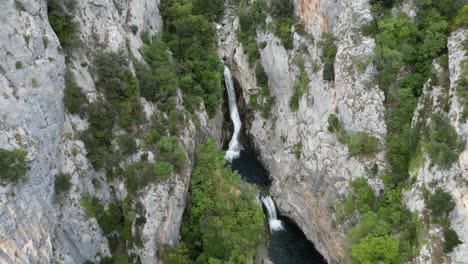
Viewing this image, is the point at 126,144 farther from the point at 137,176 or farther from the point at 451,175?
the point at 451,175

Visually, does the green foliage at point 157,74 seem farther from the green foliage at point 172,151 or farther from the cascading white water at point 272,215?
the cascading white water at point 272,215

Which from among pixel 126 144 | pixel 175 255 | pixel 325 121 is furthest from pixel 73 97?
pixel 325 121

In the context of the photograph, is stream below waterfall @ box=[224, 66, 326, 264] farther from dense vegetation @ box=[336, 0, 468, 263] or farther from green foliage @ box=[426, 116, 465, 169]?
green foliage @ box=[426, 116, 465, 169]

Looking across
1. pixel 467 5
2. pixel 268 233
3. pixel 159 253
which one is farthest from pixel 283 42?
pixel 159 253

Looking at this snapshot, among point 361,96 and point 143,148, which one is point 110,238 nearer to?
point 143,148

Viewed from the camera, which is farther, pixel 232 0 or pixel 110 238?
pixel 232 0

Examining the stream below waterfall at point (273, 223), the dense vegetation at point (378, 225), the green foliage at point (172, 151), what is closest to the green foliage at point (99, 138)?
the green foliage at point (172, 151)
